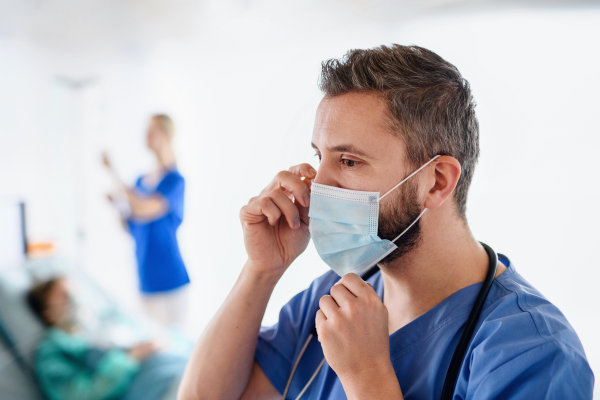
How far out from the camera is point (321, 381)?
100cm

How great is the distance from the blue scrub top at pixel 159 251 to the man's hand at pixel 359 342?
2.05 meters

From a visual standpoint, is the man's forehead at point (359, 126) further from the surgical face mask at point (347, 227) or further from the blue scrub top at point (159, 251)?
the blue scrub top at point (159, 251)

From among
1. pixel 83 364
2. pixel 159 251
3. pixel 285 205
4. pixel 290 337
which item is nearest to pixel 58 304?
pixel 83 364

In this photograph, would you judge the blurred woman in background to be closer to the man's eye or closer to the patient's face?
the patient's face

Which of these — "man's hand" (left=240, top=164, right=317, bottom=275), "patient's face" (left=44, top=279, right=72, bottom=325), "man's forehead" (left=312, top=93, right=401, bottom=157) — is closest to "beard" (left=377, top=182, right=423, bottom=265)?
"man's forehead" (left=312, top=93, right=401, bottom=157)

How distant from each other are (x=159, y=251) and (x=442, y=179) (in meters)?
2.21

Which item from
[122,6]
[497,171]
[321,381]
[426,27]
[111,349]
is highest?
[122,6]

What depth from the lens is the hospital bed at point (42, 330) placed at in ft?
6.82

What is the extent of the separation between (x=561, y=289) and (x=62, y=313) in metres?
2.74

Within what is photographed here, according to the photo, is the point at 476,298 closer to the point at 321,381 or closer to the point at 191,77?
the point at 321,381

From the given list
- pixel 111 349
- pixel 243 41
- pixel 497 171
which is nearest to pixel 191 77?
pixel 243 41

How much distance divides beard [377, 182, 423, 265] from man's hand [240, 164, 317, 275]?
0.22m

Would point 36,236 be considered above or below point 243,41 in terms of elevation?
below

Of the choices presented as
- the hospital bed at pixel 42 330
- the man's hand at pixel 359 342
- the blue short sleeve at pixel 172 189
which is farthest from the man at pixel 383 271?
the blue short sleeve at pixel 172 189
